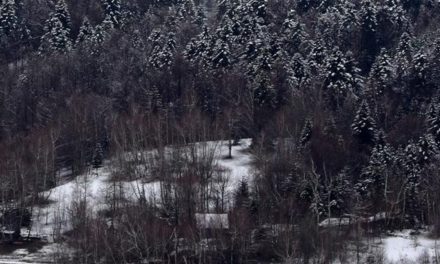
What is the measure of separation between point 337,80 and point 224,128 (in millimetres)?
12746

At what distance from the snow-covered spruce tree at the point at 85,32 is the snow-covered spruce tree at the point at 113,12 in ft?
14.9

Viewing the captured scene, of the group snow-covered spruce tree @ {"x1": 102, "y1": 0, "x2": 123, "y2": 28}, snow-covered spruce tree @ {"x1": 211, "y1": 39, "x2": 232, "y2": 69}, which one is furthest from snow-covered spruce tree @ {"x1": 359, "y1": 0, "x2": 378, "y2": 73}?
snow-covered spruce tree @ {"x1": 102, "y1": 0, "x2": 123, "y2": 28}

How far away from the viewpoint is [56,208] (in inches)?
2502

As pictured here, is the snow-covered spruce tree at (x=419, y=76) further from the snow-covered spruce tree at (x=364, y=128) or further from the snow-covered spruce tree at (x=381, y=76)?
the snow-covered spruce tree at (x=364, y=128)

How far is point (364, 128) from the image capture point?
67.2m

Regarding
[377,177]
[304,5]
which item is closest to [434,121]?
[377,177]

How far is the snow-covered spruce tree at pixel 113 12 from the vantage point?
101 m

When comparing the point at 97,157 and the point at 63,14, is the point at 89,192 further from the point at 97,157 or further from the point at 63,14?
the point at 63,14

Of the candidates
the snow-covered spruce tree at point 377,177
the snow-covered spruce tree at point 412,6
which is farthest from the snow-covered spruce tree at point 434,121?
the snow-covered spruce tree at point 412,6

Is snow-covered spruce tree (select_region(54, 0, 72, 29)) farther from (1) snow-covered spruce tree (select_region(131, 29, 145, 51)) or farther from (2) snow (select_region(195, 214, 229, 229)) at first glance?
(2) snow (select_region(195, 214, 229, 229))

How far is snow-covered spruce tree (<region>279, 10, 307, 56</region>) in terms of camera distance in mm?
86312

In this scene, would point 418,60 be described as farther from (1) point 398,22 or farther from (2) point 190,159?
(2) point 190,159

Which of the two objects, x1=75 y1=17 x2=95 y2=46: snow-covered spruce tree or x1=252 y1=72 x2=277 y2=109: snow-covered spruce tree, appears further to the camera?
x1=75 y1=17 x2=95 y2=46: snow-covered spruce tree

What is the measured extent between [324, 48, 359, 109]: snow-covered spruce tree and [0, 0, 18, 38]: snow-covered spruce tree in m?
44.9
